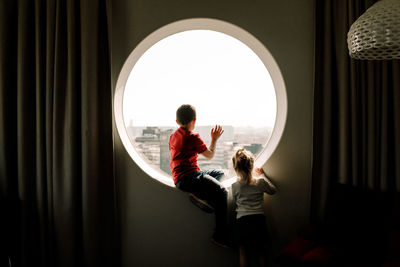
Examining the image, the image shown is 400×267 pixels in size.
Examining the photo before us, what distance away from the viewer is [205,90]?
10.4ft

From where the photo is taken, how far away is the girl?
190 centimetres

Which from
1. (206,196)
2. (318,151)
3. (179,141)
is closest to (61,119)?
(179,141)

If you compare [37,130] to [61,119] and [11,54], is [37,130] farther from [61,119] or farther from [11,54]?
[11,54]

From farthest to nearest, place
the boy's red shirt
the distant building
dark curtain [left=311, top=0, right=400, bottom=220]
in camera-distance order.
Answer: the distant building, the boy's red shirt, dark curtain [left=311, top=0, right=400, bottom=220]

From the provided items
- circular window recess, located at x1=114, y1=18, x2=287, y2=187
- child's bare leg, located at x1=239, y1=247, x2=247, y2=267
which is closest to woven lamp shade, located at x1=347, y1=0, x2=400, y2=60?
child's bare leg, located at x1=239, y1=247, x2=247, y2=267

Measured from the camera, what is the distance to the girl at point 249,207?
1.90 metres

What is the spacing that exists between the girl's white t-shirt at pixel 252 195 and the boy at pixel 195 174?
0.12 metres

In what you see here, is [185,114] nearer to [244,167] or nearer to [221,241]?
[244,167]

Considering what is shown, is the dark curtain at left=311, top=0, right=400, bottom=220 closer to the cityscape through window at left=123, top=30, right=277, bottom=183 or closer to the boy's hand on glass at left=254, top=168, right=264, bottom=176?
the boy's hand on glass at left=254, top=168, right=264, bottom=176

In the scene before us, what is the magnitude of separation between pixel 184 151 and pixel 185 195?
13.3 inches

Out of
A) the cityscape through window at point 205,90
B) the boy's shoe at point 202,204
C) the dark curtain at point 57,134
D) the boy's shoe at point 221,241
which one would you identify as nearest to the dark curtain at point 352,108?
the boy's shoe at point 221,241

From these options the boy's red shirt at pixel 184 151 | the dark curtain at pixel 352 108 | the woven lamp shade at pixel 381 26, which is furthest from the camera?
the boy's red shirt at pixel 184 151

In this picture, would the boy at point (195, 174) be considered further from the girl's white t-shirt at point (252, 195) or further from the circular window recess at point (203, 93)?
the circular window recess at point (203, 93)

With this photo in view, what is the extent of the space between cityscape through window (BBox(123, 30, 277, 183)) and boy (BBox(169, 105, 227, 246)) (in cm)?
83
